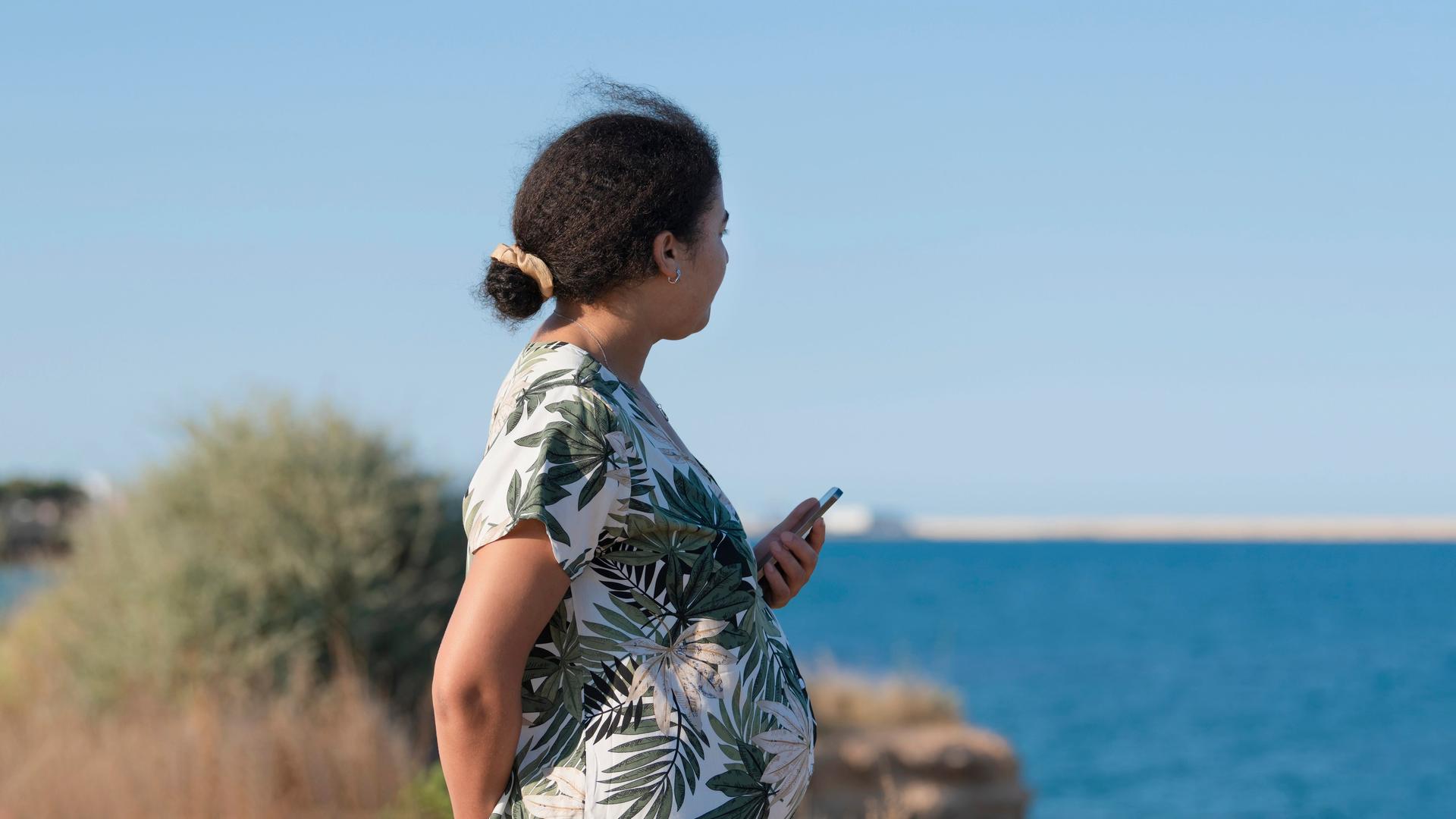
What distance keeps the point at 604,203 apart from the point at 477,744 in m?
0.79

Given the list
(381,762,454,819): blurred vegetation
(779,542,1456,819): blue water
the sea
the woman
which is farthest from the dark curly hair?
(779,542,1456,819): blue water

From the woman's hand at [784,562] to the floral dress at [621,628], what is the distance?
0.26 metres

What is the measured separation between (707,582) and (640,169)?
0.62 m

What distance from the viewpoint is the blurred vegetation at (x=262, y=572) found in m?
7.23

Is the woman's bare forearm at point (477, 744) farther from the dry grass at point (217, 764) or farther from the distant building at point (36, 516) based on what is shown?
the distant building at point (36, 516)

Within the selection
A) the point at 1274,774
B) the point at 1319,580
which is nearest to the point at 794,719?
the point at 1274,774

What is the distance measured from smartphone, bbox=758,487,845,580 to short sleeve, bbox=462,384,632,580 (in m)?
0.47

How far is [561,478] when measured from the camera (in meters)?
1.72

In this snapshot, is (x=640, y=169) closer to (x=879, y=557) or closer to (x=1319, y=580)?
(x=1319, y=580)

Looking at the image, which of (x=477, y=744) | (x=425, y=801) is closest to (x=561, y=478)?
(x=477, y=744)

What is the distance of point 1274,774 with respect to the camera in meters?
23.9

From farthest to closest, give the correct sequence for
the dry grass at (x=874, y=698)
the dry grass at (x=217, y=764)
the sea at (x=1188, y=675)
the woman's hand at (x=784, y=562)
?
the sea at (x=1188, y=675) < the dry grass at (x=874, y=698) < the dry grass at (x=217, y=764) < the woman's hand at (x=784, y=562)

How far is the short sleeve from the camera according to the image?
5.61ft

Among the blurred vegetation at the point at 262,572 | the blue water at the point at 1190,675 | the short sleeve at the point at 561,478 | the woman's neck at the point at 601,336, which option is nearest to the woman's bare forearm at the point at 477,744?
the short sleeve at the point at 561,478
